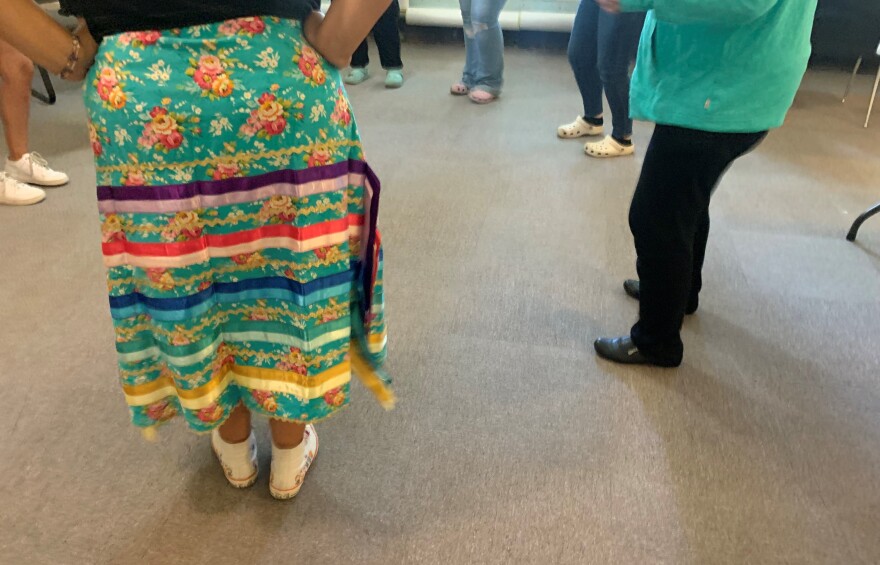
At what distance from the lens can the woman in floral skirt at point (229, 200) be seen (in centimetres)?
78

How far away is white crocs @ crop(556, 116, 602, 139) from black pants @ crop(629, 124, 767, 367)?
1.44 m

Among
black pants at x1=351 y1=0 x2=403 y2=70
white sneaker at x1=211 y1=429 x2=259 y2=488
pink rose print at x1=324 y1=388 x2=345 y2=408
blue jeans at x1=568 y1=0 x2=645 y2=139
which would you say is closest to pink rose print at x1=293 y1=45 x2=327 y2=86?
pink rose print at x1=324 y1=388 x2=345 y2=408

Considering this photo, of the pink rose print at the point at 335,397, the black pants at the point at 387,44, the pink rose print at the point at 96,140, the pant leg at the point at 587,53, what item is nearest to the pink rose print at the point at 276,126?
the pink rose print at the point at 96,140

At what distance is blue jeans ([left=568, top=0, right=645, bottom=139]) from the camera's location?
2334 millimetres

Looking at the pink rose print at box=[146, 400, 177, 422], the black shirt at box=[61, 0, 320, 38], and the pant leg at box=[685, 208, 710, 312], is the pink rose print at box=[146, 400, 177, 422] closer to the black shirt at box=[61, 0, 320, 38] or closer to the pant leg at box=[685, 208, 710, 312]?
the black shirt at box=[61, 0, 320, 38]

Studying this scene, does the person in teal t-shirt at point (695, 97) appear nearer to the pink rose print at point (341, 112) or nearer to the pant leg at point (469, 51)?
the pink rose print at point (341, 112)

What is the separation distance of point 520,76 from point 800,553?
3.11m

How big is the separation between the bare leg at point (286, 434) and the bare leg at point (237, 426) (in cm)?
5

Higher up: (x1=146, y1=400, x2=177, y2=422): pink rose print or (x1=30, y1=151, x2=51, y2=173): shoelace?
(x1=146, y1=400, x2=177, y2=422): pink rose print

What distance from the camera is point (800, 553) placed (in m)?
1.14

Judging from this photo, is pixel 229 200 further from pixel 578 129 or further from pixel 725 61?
pixel 578 129

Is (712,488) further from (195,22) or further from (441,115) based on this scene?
(441,115)

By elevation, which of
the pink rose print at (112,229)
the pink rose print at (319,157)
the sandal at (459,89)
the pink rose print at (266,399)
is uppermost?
the pink rose print at (319,157)

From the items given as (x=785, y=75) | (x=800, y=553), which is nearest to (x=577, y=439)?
(x=800, y=553)
